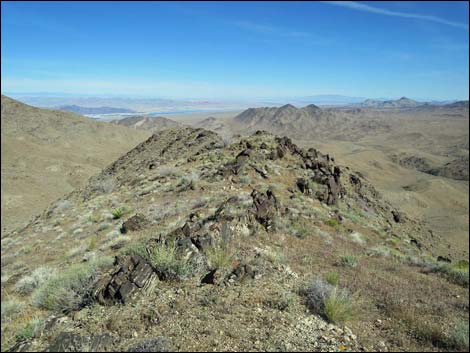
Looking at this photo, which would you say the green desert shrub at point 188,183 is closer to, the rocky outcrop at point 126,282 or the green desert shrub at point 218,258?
the green desert shrub at point 218,258

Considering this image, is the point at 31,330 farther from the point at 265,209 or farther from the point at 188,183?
the point at 188,183

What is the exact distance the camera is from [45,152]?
57.2m

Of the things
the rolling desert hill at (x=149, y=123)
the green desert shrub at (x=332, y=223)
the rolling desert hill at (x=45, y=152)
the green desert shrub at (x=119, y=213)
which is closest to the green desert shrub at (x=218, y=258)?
the green desert shrub at (x=332, y=223)

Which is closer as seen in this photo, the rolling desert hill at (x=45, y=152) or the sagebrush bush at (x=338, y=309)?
the sagebrush bush at (x=338, y=309)

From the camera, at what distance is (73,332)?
5172 millimetres

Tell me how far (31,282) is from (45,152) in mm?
56425

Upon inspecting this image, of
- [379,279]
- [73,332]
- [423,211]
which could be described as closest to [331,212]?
[379,279]

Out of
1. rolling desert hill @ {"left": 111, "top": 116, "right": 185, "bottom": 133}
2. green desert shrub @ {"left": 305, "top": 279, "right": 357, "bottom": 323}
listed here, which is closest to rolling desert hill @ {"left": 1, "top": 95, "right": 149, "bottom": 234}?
green desert shrub @ {"left": 305, "top": 279, "right": 357, "bottom": 323}

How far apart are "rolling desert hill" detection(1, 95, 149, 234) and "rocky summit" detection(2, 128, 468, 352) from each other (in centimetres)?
2197

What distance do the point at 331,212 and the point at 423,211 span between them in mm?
43200

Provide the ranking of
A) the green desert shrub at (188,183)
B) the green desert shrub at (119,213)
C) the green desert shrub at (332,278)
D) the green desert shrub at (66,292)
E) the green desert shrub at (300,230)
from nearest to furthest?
the green desert shrub at (66,292) < the green desert shrub at (332,278) < the green desert shrub at (300,230) < the green desert shrub at (119,213) < the green desert shrub at (188,183)

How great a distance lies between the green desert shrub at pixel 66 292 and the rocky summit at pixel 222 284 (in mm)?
28

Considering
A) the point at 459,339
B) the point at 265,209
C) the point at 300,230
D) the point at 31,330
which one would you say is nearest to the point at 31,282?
the point at 31,330

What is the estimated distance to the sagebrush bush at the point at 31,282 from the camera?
8.38m
